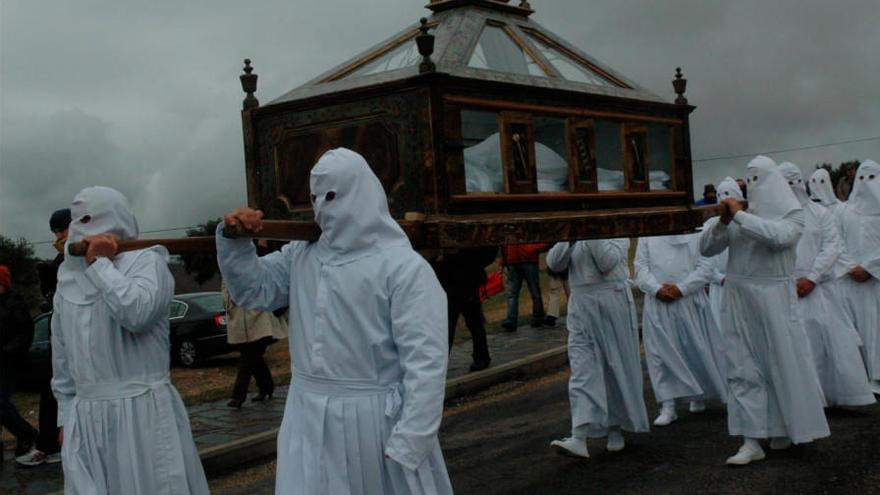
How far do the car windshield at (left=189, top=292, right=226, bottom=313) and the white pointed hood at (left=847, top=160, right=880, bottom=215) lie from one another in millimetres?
10207

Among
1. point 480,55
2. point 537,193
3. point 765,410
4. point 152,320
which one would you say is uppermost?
point 480,55

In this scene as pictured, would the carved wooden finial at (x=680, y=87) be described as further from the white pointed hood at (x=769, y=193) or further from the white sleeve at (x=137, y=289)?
the white sleeve at (x=137, y=289)

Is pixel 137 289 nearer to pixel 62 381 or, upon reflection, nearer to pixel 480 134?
pixel 62 381

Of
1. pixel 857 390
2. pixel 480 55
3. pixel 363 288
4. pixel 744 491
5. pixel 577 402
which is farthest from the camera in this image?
pixel 857 390

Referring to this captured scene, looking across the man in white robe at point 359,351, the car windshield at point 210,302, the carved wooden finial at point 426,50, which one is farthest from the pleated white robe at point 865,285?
the car windshield at point 210,302

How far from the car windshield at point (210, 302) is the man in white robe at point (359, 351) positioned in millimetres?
12254

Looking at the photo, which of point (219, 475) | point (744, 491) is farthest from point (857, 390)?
point (219, 475)

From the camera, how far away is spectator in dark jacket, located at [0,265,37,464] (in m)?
8.61

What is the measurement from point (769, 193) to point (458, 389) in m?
4.80

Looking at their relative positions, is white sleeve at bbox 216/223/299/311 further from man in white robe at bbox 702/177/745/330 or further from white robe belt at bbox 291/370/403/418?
man in white robe at bbox 702/177/745/330

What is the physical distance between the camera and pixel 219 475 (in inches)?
318

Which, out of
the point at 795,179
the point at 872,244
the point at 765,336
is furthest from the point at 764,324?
the point at 872,244

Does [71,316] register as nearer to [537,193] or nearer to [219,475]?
[537,193]

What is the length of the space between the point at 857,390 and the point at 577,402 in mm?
2629
